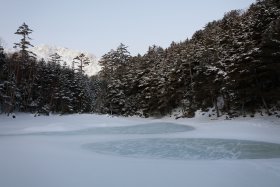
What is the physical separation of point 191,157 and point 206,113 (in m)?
23.4

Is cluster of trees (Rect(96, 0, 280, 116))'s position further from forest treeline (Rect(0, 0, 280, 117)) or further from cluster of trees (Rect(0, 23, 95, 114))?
cluster of trees (Rect(0, 23, 95, 114))

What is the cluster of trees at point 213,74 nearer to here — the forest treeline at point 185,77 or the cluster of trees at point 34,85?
the forest treeline at point 185,77

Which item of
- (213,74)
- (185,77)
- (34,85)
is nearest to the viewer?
(213,74)

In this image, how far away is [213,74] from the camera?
30.0 meters

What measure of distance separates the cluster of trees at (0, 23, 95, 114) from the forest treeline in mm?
137

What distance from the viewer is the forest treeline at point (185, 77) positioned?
2233 centimetres

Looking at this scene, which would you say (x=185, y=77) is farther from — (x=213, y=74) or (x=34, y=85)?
(x=34, y=85)

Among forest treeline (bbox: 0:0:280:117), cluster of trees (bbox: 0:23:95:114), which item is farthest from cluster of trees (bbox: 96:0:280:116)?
cluster of trees (bbox: 0:23:95:114)

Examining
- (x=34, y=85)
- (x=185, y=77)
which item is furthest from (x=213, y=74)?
(x=34, y=85)

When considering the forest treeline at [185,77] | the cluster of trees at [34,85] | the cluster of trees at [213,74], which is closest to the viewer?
the cluster of trees at [213,74]

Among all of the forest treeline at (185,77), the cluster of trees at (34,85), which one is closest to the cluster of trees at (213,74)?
the forest treeline at (185,77)

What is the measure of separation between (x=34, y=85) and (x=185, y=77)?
1018 inches

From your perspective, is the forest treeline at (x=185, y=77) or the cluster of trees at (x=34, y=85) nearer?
the forest treeline at (x=185, y=77)

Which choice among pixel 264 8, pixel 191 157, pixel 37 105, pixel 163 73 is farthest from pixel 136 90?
pixel 191 157
